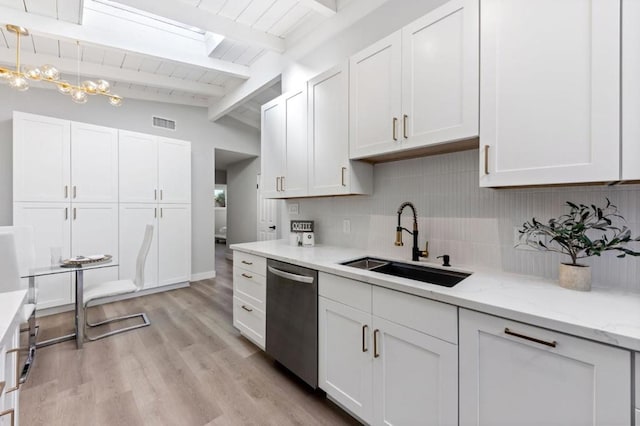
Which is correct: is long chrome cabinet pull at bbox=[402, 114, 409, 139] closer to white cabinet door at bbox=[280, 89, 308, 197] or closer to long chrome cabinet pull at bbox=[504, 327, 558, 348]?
white cabinet door at bbox=[280, 89, 308, 197]

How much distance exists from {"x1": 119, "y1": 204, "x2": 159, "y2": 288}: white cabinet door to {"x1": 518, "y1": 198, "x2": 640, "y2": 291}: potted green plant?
4387 millimetres

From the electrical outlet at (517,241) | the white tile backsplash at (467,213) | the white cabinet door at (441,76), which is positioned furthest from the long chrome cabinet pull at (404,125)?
the electrical outlet at (517,241)

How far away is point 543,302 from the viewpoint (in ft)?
3.42

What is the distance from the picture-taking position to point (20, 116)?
3.04 metres

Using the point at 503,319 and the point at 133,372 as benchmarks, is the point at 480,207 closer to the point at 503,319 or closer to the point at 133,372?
the point at 503,319

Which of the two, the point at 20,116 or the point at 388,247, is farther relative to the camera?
the point at 20,116

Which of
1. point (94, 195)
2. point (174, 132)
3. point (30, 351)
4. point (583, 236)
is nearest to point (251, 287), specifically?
point (30, 351)

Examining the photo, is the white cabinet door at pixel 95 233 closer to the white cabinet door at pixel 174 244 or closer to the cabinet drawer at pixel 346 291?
the white cabinet door at pixel 174 244

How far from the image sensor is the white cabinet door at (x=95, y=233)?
3.35 m

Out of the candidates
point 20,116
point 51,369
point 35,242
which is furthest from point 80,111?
point 51,369

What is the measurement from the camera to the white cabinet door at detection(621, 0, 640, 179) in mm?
990

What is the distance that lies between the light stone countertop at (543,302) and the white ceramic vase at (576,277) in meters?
0.03

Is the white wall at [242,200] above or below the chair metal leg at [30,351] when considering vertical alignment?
above

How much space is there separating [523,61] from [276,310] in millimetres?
2069
